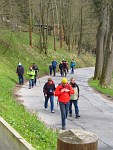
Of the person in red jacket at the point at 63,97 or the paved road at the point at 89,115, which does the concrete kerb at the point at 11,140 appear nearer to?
the paved road at the point at 89,115

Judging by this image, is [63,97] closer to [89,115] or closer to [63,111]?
[63,111]

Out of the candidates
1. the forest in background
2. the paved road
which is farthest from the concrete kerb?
the forest in background

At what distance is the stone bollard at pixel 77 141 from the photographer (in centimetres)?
327

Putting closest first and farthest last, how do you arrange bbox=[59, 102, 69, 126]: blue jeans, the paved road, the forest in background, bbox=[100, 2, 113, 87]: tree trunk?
the paved road < bbox=[59, 102, 69, 126]: blue jeans < bbox=[100, 2, 113, 87]: tree trunk < the forest in background

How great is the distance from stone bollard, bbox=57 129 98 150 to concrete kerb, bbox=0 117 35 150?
2.16 metres

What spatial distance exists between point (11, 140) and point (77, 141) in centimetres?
340

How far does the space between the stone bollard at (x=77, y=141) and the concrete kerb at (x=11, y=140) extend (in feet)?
7.09

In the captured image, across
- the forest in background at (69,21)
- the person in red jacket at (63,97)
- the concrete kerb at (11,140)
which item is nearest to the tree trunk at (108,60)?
the forest in background at (69,21)

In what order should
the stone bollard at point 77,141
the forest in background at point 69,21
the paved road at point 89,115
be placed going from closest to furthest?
the stone bollard at point 77,141 → the paved road at point 89,115 → the forest in background at point 69,21

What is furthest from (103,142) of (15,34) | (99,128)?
(15,34)

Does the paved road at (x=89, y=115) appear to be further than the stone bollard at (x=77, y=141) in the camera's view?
Yes

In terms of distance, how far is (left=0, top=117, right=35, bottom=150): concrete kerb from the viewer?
578 centimetres

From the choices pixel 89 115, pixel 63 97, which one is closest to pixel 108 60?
pixel 89 115

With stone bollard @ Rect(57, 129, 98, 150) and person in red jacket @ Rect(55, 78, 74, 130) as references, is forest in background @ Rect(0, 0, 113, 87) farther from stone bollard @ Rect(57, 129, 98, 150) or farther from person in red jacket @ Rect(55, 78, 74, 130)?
stone bollard @ Rect(57, 129, 98, 150)
